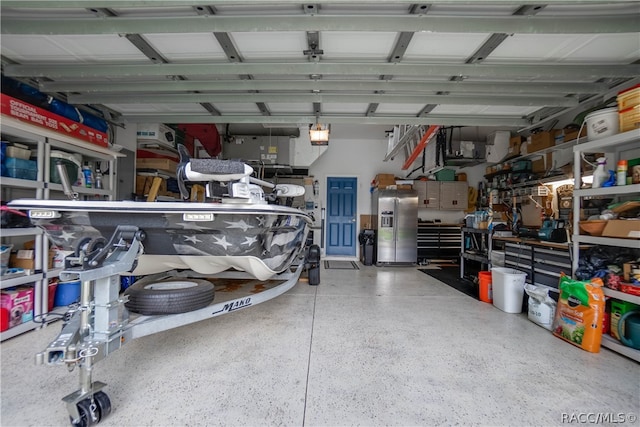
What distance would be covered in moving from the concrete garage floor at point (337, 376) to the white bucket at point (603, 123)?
6.33ft

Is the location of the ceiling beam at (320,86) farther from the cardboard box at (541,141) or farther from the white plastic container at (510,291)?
the white plastic container at (510,291)

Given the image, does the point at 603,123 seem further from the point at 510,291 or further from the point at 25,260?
the point at 25,260

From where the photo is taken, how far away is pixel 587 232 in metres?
2.59

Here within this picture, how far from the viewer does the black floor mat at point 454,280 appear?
400 centimetres

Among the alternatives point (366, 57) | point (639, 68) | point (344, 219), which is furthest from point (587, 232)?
point (344, 219)

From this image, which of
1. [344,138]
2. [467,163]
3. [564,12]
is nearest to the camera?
[564,12]

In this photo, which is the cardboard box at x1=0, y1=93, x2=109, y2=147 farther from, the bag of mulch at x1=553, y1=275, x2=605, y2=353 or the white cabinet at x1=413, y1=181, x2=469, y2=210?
the white cabinet at x1=413, y1=181, x2=469, y2=210

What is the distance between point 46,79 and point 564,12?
4918mm

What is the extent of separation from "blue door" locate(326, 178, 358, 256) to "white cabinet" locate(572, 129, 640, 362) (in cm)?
477

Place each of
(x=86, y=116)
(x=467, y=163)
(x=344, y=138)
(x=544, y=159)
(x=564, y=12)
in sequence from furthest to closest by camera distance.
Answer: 1. (x=344, y=138)
2. (x=467, y=163)
3. (x=544, y=159)
4. (x=86, y=116)
5. (x=564, y=12)

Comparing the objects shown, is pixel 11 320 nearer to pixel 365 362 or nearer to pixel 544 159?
pixel 365 362

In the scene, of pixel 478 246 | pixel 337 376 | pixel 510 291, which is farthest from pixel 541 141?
pixel 337 376

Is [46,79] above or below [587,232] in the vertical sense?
above

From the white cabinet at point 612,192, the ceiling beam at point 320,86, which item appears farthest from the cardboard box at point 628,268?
the ceiling beam at point 320,86
